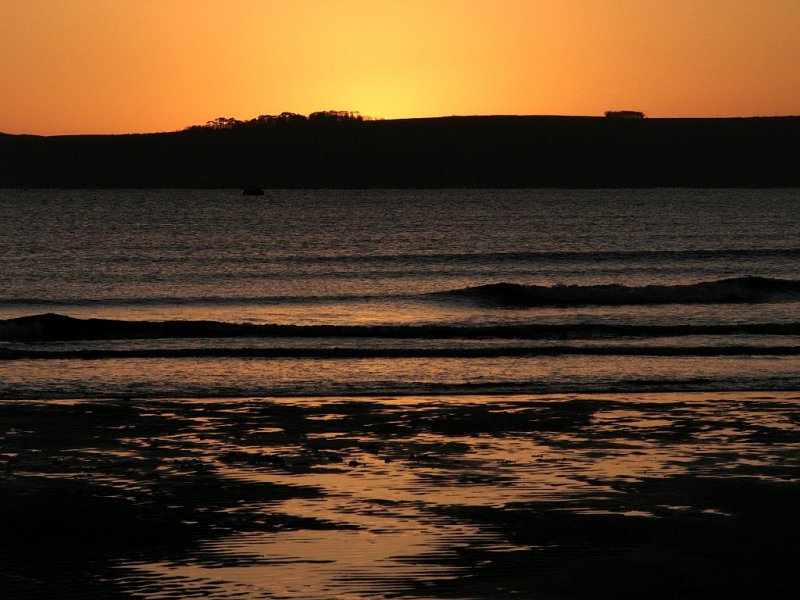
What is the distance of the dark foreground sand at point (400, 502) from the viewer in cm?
983

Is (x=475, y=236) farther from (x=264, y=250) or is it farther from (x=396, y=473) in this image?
(x=396, y=473)

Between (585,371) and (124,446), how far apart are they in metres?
10.9

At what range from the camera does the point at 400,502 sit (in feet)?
40.2

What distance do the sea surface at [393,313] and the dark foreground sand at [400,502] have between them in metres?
3.67

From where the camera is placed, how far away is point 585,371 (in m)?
23.6

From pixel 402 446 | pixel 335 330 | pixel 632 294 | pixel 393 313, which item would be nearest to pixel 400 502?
pixel 402 446

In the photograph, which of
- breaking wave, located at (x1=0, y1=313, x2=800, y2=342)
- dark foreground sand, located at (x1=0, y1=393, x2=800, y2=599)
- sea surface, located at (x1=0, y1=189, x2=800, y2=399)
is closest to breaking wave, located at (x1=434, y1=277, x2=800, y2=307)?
sea surface, located at (x1=0, y1=189, x2=800, y2=399)

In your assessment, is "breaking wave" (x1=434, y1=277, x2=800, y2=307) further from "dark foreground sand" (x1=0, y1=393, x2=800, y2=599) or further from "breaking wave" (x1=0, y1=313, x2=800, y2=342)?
"dark foreground sand" (x1=0, y1=393, x2=800, y2=599)

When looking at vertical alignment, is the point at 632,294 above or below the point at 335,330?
above

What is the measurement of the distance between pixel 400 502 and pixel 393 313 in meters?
25.7

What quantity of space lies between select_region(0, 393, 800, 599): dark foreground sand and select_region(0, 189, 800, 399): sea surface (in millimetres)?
3671

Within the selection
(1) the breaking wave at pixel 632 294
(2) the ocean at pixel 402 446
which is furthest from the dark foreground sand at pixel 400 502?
(1) the breaking wave at pixel 632 294

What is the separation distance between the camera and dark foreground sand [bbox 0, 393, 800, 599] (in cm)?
983

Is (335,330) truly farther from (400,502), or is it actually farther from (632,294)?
(400,502)
